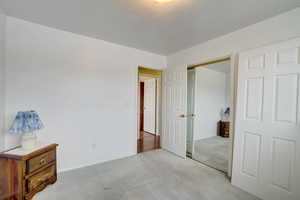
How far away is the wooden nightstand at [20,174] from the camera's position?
4.87 ft

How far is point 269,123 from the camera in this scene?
165 cm

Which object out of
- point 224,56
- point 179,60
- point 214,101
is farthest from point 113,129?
point 214,101

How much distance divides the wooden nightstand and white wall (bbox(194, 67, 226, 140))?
12.4 ft

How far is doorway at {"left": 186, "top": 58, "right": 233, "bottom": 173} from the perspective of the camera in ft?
10.3

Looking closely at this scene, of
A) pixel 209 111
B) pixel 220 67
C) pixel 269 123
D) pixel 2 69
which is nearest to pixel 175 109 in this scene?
pixel 269 123

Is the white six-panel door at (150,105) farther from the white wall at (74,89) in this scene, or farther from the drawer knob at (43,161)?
the drawer knob at (43,161)

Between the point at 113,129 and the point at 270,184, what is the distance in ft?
8.58

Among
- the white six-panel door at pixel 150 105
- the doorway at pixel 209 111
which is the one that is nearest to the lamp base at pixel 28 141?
the doorway at pixel 209 111

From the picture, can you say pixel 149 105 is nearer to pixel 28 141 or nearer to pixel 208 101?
pixel 208 101

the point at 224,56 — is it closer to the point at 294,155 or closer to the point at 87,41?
the point at 294,155

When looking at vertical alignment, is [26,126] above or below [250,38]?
below

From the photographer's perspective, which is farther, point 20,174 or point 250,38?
point 250,38

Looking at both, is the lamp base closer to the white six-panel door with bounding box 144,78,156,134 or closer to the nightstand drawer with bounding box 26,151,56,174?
the nightstand drawer with bounding box 26,151,56,174

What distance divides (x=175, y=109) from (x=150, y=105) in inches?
80.7
